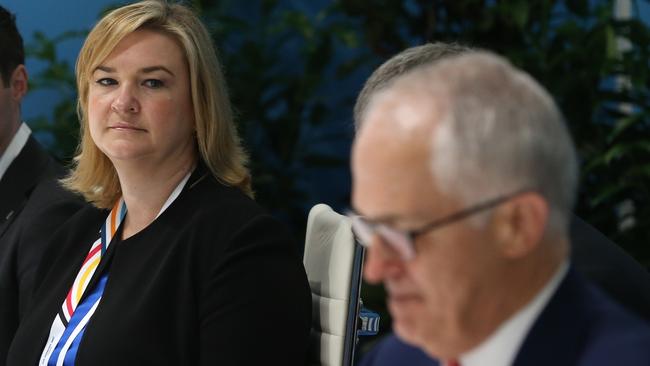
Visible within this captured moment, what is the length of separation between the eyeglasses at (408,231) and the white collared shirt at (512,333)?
13 cm

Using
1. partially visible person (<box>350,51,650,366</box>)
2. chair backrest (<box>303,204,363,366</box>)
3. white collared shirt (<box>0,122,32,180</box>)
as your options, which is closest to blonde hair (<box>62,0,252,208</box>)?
chair backrest (<box>303,204,363,366</box>)

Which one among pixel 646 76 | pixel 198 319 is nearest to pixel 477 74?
pixel 198 319

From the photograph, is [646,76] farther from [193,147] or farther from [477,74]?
[477,74]

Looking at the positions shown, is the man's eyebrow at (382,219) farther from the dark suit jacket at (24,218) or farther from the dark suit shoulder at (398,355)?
the dark suit jacket at (24,218)

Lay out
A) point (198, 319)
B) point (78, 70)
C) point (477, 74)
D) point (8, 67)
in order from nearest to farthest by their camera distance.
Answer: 1. point (477, 74)
2. point (198, 319)
3. point (78, 70)
4. point (8, 67)

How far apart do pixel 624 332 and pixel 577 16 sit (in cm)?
344

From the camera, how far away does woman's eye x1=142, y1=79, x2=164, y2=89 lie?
7.82ft

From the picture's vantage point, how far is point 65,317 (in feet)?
7.75

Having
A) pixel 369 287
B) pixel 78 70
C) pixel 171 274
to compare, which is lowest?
pixel 369 287

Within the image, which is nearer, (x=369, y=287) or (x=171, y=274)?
(x=171, y=274)

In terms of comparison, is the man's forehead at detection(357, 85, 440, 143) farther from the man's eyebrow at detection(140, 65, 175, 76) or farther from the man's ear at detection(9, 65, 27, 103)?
the man's ear at detection(9, 65, 27, 103)

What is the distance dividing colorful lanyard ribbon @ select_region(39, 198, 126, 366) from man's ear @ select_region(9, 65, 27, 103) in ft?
2.52

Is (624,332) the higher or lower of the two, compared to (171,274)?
higher

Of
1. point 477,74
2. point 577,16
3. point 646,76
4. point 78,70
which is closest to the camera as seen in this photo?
point 477,74
